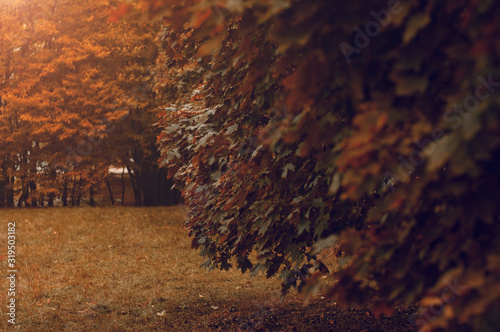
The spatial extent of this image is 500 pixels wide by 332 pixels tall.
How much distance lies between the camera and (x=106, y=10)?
17000 mm

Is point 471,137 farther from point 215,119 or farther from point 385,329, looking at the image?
point 385,329

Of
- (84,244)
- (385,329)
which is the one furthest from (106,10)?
(385,329)

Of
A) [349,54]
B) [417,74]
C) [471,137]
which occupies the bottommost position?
[471,137]

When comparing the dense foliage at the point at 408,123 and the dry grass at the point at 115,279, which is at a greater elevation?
the dense foliage at the point at 408,123

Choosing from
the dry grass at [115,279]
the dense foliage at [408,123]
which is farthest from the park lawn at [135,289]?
the dense foliage at [408,123]

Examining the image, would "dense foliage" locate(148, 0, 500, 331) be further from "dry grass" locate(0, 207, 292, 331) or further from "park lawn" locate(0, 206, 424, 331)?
"dry grass" locate(0, 207, 292, 331)

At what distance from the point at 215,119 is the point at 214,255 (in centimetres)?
161

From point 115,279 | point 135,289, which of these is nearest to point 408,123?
point 135,289

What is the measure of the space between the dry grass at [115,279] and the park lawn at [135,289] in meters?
0.02

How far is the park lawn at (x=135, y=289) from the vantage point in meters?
6.80

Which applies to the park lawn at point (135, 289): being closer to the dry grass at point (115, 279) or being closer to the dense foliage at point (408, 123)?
the dry grass at point (115, 279)

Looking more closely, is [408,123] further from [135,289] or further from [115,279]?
[115,279]

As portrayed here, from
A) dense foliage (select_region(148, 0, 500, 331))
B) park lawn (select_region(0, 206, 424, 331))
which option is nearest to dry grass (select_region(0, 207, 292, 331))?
park lawn (select_region(0, 206, 424, 331))

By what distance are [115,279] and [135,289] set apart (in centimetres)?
86
